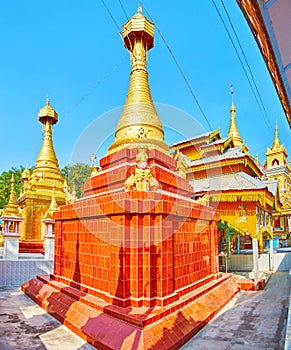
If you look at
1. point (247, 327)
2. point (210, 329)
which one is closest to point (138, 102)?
point (210, 329)

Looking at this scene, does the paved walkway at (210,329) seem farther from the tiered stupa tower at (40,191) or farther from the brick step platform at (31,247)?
the tiered stupa tower at (40,191)

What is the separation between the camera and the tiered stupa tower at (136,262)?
5598 mm

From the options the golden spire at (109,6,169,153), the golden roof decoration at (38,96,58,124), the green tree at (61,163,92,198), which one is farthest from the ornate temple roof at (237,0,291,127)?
the green tree at (61,163,92,198)

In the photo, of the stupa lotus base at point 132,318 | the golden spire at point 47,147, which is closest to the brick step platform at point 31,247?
the golden spire at point 47,147

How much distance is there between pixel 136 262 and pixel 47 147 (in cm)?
1869

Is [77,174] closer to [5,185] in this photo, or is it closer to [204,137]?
[5,185]

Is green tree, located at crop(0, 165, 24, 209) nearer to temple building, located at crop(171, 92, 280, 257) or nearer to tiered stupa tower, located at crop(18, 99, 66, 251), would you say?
tiered stupa tower, located at crop(18, 99, 66, 251)

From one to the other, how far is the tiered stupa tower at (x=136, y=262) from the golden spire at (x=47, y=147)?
41.4ft

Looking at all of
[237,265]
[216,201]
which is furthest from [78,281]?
[237,265]

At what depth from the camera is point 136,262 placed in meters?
6.03

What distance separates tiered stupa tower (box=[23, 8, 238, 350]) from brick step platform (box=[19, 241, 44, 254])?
19.4 ft

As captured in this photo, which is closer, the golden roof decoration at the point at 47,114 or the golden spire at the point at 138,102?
the golden spire at the point at 138,102

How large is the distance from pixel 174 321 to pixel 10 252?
9.37 meters

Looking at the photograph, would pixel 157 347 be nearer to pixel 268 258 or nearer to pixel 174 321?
pixel 174 321
